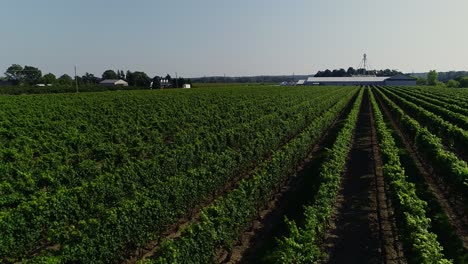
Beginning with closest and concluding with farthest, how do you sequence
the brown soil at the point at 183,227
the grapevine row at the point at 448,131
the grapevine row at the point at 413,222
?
the grapevine row at the point at 413,222 < the brown soil at the point at 183,227 < the grapevine row at the point at 448,131

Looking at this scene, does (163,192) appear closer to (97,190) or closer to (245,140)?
(97,190)

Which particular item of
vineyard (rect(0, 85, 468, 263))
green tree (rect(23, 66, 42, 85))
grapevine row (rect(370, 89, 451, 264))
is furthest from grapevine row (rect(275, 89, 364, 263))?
green tree (rect(23, 66, 42, 85))

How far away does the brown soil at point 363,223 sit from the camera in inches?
438

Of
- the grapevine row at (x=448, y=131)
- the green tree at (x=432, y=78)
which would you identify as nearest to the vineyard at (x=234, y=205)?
the grapevine row at (x=448, y=131)

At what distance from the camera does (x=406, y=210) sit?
11344 millimetres

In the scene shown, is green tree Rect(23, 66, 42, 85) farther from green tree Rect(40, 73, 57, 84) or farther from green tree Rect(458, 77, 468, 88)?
green tree Rect(458, 77, 468, 88)

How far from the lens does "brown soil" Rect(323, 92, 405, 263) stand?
36.5 feet

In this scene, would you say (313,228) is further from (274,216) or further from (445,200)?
(445,200)

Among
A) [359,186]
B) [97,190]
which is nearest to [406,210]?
[359,186]

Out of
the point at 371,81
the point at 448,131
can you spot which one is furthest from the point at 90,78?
the point at 448,131

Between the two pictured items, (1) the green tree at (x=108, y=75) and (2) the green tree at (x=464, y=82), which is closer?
(2) the green tree at (x=464, y=82)

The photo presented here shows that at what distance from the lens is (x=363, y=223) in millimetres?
13266

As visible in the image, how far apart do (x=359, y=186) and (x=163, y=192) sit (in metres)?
9.22

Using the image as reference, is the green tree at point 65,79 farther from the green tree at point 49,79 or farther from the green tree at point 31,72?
the green tree at point 31,72
